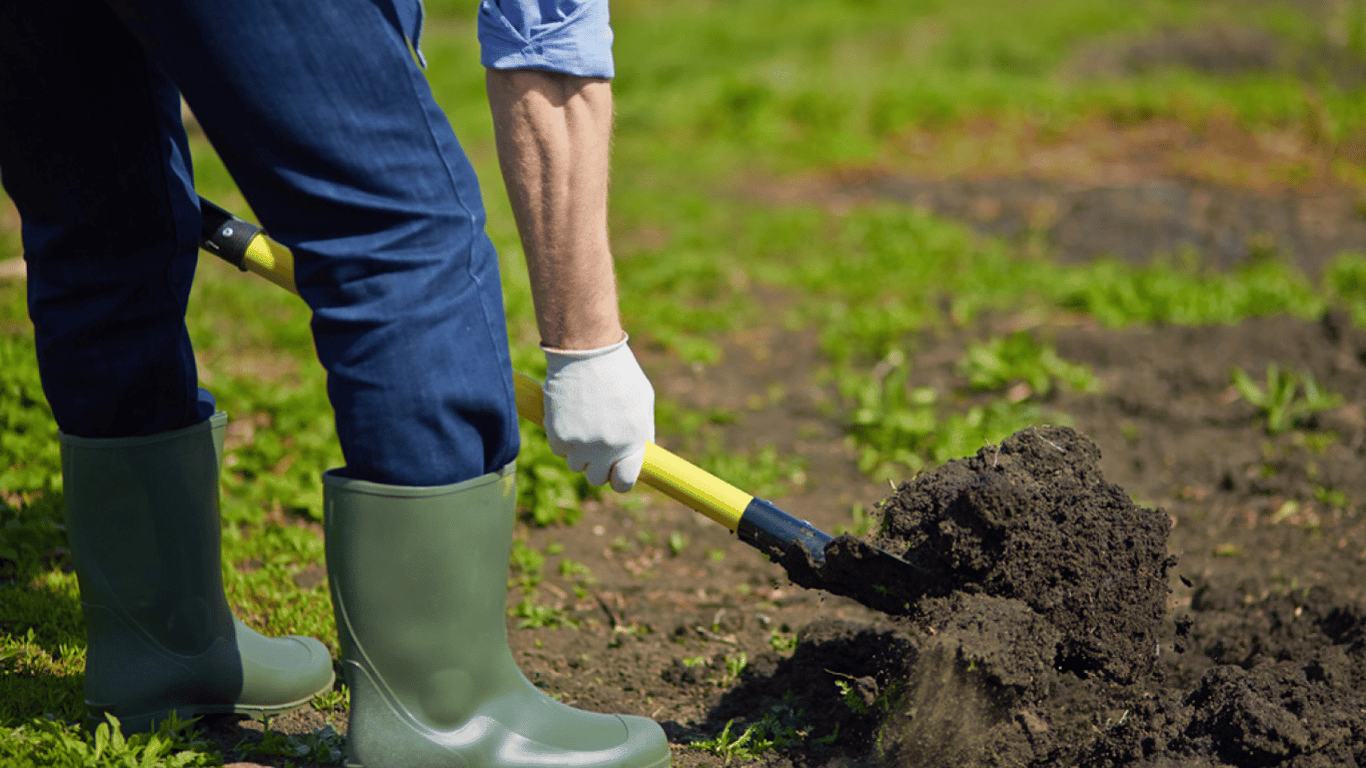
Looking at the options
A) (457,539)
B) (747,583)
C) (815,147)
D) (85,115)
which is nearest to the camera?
(457,539)

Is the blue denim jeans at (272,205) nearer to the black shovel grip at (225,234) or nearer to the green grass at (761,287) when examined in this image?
the black shovel grip at (225,234)

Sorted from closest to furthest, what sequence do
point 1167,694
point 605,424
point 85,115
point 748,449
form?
point 85,115 → point 605,424 → point 1167,694 → point 748,449

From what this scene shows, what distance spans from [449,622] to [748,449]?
210cm

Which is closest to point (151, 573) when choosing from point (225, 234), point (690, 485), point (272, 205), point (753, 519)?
point (225, 234)

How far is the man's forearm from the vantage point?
1549 millimetres

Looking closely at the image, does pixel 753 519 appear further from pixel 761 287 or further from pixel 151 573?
pixel 761 287

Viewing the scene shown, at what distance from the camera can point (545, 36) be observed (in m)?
1.52

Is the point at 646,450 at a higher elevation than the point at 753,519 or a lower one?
higher

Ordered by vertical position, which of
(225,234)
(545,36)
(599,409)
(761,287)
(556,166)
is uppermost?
(545,36)

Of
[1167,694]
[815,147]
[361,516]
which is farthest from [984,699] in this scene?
[815,147]

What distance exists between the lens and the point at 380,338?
1421 millimetres

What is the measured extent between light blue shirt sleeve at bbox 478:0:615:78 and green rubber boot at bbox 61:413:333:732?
0.88m

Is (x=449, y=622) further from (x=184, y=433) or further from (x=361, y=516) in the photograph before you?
(x=184, y=433)

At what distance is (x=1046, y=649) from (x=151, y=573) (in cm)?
150
